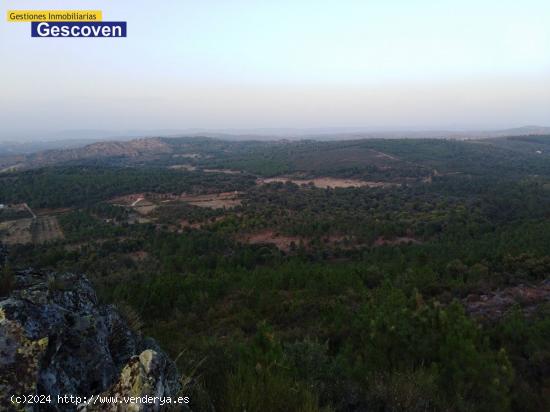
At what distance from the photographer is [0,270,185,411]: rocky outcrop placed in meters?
3.48

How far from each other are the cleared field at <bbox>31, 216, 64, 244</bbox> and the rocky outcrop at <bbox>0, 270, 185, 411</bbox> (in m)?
50.0

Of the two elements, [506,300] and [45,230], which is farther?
[45,230]

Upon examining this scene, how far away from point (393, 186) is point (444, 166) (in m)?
31.0

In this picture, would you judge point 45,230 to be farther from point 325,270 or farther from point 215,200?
point 325,270

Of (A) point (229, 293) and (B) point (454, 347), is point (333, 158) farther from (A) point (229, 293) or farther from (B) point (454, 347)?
(B) point (454, 347)

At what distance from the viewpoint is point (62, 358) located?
4.05 m

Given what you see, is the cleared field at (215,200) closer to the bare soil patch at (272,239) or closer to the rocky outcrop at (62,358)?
the bare soil patch at (272,239)

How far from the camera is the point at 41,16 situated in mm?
15898

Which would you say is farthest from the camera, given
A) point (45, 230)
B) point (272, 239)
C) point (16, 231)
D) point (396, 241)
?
point (45, 230)

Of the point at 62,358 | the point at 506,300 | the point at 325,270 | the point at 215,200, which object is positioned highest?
the point at 62,358

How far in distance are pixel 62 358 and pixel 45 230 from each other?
6014 cm

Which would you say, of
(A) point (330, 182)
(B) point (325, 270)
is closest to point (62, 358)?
(B) point (325, 270)

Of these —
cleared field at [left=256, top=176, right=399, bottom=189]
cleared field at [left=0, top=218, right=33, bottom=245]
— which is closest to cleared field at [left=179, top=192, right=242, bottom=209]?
cleared field at [left=256, top=176, right=399, bottom=189]

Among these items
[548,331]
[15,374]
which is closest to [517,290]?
[548,331]
